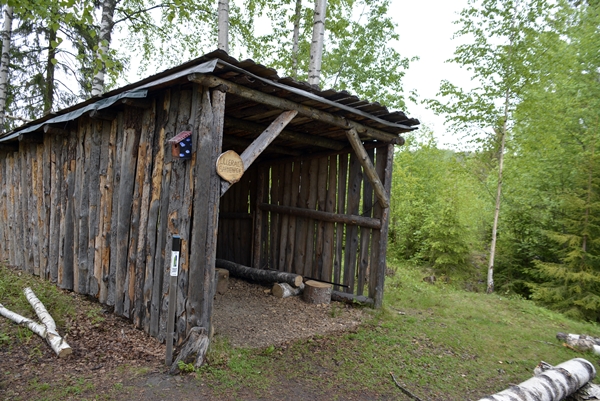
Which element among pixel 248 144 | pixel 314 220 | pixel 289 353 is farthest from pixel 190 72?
pixel 314 220

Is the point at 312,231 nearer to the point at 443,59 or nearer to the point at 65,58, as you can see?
the point at 443,59

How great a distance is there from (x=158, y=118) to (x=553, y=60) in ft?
27.4

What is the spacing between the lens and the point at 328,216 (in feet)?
20.4

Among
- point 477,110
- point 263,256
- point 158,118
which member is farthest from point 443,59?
point 158,118

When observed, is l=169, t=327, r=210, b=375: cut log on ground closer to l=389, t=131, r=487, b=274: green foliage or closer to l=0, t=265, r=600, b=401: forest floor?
l=0, t=265, r=600, b=401: forest floor

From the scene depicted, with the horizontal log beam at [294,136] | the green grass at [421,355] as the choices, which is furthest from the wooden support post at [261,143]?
the green grass at [421,355]

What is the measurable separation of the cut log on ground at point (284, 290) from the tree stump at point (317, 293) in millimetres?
320

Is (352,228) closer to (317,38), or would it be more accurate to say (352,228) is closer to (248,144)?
(248,144)

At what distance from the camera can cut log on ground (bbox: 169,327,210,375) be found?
10.7 ft

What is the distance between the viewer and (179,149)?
3535mm

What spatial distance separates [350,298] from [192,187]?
345 centimetres

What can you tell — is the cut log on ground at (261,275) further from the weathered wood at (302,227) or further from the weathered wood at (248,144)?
the weathered wood at (248,144)

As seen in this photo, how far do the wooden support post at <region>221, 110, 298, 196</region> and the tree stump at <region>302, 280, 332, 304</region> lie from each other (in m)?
2.66

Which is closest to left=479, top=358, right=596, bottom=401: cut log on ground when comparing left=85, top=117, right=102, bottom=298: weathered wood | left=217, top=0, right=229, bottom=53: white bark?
left=85, top=117, right=102, bottom=298: weathered wood
